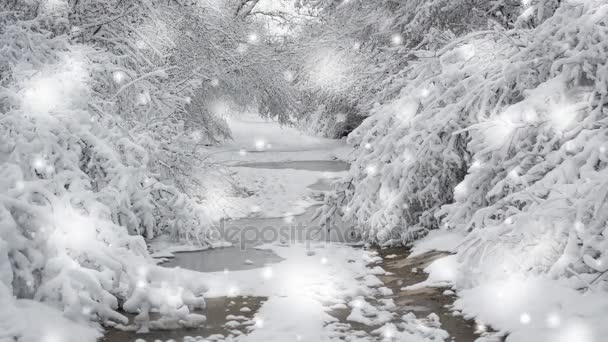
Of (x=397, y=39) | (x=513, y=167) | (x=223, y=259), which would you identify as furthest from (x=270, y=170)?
(x=513, y=167)

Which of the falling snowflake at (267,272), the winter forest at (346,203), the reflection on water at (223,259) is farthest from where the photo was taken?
the reflection on water at (223,259)

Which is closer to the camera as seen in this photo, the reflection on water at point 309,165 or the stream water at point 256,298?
the stream water at point 256,298

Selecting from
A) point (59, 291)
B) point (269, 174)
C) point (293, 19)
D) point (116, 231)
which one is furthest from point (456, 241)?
point (293, 19)

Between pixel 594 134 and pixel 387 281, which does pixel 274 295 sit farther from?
pixel 594 134

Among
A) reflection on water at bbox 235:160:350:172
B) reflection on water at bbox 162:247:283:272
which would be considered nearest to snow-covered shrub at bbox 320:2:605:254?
reflection on water at bbox 162:247:283:272
